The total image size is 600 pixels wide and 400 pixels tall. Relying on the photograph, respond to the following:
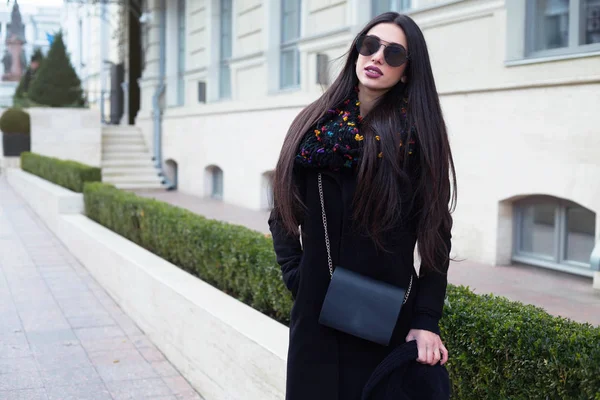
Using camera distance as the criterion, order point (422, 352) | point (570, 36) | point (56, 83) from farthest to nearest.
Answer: point (56, 83), point (570, 36), point (422, 352)

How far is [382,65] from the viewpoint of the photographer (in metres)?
2.53

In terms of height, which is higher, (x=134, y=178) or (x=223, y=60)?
(x=223, y=60)

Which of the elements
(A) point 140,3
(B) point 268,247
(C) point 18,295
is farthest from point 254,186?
(A) point 140,3

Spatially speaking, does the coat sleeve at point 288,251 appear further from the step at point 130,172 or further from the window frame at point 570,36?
the step at point 130,172

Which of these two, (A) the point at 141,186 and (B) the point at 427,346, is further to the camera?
(A) the point at 141,186

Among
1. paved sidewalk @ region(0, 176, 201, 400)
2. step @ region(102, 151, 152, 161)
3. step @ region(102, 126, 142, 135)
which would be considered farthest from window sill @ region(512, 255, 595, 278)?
step @ region(102, 126, 142, 135)

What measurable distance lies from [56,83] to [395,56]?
26021 millimetres

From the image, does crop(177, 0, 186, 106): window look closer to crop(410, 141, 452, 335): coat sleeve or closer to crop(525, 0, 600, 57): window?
crop(525, 0, 600, 57): window

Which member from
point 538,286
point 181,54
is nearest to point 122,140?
point 181,54

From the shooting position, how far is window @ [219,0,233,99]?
54.3 feet

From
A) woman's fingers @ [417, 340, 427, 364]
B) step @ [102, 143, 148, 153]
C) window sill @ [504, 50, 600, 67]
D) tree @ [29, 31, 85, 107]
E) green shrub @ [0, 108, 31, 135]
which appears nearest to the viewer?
woman's fingers @ [417, 340, 427, 364]

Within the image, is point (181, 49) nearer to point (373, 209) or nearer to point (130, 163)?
point (130, 163)

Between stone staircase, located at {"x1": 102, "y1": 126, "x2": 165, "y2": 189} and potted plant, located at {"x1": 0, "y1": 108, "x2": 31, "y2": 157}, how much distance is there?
2.89m

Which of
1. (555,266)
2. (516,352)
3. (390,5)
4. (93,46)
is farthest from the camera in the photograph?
(93,46)
